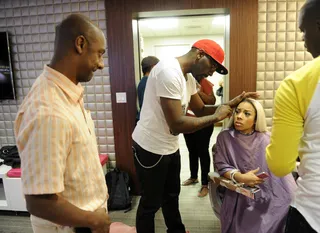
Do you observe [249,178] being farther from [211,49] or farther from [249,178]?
[211,49]

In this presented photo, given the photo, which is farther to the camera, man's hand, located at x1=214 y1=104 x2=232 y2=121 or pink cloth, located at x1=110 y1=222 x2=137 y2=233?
pink cloth, located at x1=110 y1=222 x2=137 y2=233

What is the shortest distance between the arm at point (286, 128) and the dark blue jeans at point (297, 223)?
158 millimetres

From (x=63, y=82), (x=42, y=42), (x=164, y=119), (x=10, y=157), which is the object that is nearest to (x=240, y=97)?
(x=164, y=119)

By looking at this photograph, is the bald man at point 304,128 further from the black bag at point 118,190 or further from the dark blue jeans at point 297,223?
the black bag at point 118,190

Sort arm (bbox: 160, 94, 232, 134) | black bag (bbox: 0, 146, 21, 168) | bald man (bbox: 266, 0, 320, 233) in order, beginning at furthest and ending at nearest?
1. black bag (bbox: 0, 146, 21, 168)
2. arm (bbox: 160, 94, 232, 134)
3. bald man (bbox: 266, 0, 320, 233)

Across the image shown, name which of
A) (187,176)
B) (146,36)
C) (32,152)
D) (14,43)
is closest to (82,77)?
(32,152)

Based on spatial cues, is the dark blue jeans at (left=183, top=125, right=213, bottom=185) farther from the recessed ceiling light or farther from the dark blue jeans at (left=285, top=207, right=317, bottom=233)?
the recessed ceiling light

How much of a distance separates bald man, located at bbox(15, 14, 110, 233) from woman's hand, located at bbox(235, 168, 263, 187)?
1035mm

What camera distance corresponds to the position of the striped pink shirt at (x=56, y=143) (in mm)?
633

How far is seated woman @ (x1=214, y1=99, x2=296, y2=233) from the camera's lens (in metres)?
1.50

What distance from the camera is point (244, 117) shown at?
1.79 m

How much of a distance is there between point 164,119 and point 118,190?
1.28 meters

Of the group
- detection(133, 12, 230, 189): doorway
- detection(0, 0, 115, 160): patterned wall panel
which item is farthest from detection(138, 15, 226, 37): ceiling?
detection(0, 0, 115, 160): patterned wall panel

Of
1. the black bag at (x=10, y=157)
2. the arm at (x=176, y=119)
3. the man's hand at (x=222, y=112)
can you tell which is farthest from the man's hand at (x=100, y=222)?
the black bag at (x=10, y=157)
